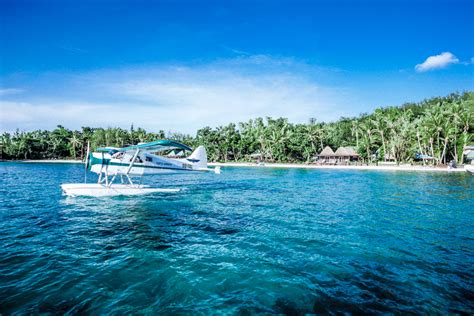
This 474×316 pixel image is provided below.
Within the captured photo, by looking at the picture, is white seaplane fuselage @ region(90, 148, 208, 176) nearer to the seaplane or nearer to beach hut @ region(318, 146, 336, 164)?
the seaplane

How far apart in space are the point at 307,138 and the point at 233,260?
223 feet

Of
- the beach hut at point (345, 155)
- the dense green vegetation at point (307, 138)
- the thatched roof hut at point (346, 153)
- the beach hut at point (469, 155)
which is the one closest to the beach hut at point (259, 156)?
the dense green vegetation at point (307, 138)

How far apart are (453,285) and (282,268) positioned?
4089 millimetres

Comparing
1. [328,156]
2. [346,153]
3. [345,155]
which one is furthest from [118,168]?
[346,153]

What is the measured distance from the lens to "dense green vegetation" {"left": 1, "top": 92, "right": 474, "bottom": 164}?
5884cm

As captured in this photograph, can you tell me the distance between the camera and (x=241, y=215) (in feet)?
45.8

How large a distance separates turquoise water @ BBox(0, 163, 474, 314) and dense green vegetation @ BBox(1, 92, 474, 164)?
55176mm

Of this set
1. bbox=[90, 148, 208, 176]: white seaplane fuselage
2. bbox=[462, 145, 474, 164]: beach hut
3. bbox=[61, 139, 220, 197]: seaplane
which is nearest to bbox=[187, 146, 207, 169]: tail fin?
bbox=[90, 148, 208, 176]: white seaplane fuselage

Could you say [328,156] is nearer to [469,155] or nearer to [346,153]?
[346,153]

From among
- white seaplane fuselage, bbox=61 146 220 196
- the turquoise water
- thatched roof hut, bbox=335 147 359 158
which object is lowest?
the turquoise water

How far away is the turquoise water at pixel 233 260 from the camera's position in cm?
570

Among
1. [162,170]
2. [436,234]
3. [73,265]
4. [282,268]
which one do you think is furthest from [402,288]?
[162,170]

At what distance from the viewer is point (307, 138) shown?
2857 inches

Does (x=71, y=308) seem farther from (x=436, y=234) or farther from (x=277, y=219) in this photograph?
(x=436, y=234)
